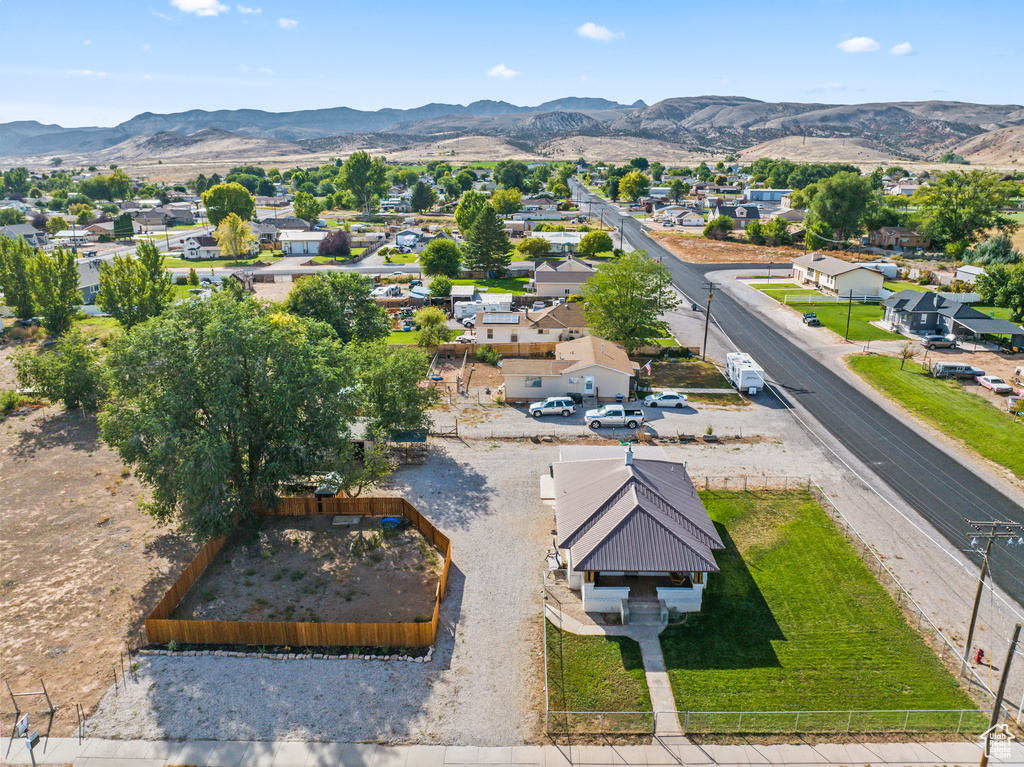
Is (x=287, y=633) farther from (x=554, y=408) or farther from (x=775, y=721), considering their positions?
(x=554, y=408)

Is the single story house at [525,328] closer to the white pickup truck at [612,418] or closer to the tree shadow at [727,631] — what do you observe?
the white pickup truck at [612,418]

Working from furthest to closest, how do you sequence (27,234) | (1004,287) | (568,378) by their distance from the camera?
1. (27,234)
2. (1004,287)
3. (568,378)

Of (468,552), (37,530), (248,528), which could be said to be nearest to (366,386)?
(248,528)

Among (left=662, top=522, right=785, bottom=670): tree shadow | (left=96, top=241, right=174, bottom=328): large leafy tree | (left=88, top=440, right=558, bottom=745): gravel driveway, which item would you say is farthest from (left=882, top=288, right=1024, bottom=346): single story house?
(left=96, top=241, right=174, bottom=328): large leafy tree

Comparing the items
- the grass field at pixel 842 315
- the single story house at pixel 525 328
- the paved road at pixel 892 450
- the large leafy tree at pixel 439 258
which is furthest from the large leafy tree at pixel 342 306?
the grass field at pixel 842 315

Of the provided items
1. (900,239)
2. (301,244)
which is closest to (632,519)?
(900,239)

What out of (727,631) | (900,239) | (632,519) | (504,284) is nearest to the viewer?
(727,631)

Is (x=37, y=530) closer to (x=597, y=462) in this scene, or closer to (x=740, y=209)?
(x=597, y=462)
